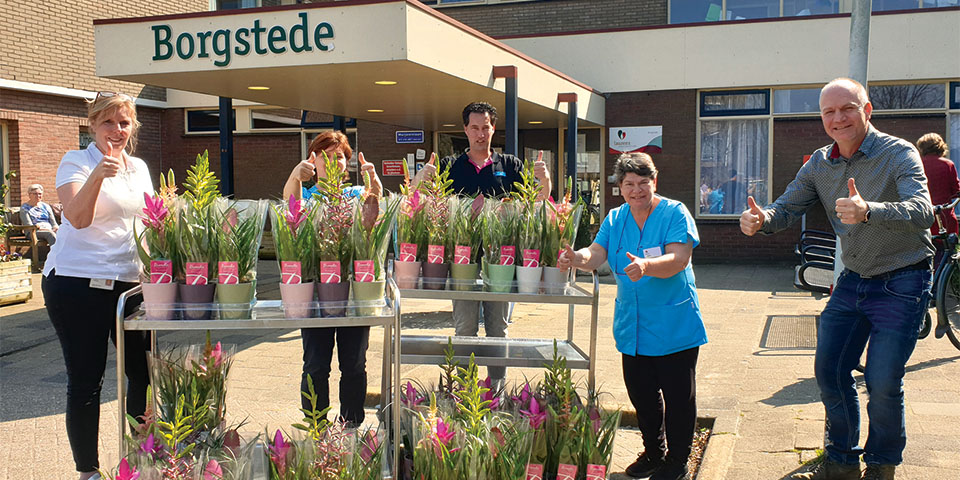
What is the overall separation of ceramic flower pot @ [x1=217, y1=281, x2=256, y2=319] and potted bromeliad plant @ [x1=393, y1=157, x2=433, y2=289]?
0.86 metres

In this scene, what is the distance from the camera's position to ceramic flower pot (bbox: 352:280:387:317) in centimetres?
315

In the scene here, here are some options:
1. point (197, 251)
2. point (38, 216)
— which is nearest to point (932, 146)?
point (197, 251)

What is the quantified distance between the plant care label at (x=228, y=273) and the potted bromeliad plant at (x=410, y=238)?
2.94 ft

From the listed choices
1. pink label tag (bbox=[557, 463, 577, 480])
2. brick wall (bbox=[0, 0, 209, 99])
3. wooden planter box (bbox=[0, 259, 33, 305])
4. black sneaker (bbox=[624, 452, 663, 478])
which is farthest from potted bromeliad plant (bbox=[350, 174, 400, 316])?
brick wall (bbox=[0, 0, 209, 99])

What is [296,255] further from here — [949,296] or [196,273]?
[949,296]

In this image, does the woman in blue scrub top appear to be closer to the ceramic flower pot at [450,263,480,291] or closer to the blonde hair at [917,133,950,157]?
the ceramic flower pot at [450,263,480,291]

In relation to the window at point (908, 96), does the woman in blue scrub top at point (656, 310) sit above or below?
below

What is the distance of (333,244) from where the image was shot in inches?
126

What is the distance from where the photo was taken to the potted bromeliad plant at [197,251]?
3.05 meters

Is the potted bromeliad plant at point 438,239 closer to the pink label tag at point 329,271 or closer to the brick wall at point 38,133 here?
the pink label tag at point 329,271

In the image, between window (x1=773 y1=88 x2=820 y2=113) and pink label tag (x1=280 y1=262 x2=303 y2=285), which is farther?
window (x1=773 y1=88 x2=820 y2=113)

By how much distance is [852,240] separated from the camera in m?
3.83

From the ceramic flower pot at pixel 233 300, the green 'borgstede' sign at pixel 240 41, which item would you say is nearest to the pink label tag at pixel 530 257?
the ceramic flower pot at pixel 233 300

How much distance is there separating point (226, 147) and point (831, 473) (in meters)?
8.58
